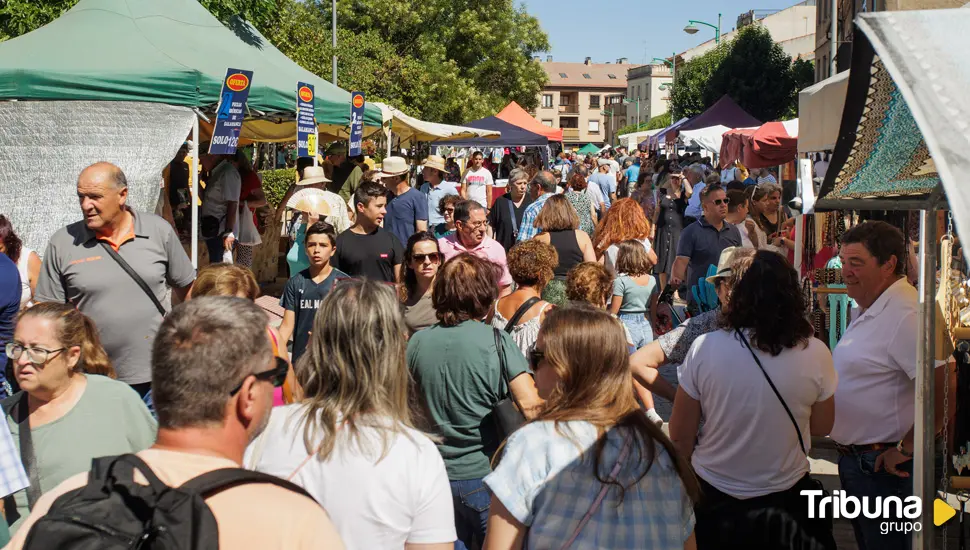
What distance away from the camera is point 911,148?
2.69 m

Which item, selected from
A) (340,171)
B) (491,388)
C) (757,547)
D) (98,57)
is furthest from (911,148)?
(340,171)

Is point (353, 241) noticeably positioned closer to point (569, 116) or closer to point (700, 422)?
point (700, 422)

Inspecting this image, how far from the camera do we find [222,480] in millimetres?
1678

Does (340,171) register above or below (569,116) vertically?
below

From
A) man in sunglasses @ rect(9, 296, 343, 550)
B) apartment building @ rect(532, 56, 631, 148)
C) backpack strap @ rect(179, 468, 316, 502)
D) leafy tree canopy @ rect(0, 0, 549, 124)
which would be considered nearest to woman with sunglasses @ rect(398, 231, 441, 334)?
man in sunglasses @ rect(9, 296, 343, 550)

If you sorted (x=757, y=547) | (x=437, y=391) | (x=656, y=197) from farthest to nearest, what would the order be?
1. (x=656, y=197)
2. (x=437, y=391)
3. (x=757, y=547)

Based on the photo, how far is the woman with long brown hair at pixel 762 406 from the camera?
319cm

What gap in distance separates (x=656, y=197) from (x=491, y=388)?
1265 centimetres

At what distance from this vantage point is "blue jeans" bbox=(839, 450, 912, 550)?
3572 mm

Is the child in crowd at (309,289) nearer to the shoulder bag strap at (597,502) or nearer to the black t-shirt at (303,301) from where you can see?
the black t-shirt at (303,301)

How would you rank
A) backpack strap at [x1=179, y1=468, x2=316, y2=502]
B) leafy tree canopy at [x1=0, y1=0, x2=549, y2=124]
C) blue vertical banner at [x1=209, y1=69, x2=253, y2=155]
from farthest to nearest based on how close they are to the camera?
leafy tree canopy at [x1=0, y1=0, x2=549, y2=124] → blue vertical banner at [x1=209, y1=69, x2=253, y2=155] → backpack strap at [x1=179, y1=468, x2=316, y2=502]

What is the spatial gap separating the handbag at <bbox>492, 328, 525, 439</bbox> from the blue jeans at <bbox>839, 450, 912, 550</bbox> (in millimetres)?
1313

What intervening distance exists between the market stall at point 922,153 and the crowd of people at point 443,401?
200 millimetres

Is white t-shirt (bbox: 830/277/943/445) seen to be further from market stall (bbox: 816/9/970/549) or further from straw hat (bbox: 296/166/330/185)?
straw hat (bbox: 296/166/330/185)
